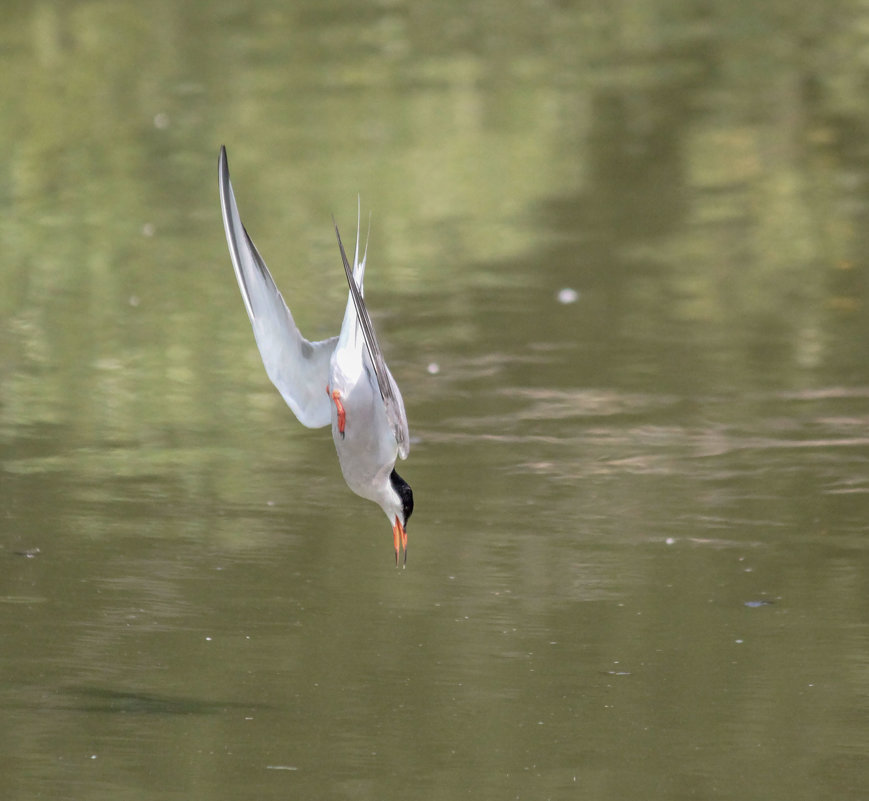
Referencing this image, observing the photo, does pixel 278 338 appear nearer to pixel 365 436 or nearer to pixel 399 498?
pixel 365 436

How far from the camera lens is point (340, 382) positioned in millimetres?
4355

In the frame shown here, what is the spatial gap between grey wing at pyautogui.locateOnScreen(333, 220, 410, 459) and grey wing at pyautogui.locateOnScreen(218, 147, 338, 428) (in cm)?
22

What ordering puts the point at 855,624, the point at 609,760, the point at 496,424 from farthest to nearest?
the point at 496,424 → the point at 855,624 → the point at 609,760

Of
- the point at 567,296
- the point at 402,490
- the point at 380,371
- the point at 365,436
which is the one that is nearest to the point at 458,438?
the point at 567,296

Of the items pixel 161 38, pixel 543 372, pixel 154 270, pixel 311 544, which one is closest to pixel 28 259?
pixel 154 270

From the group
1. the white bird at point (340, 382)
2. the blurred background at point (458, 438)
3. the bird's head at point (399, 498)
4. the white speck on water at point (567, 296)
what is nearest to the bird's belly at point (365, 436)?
the white bird at point (340, 382)

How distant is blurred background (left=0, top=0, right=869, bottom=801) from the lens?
4.54m

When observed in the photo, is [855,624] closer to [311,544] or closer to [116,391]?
[311,544]

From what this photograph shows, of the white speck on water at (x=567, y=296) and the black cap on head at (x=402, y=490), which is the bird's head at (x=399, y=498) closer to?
the black cap on head at (x=402, y=490)

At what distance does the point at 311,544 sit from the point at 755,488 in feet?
4.76

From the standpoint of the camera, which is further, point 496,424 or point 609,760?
point 496,424

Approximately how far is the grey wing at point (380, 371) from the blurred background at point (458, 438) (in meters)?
0.76

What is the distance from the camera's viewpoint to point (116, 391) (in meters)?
7.04

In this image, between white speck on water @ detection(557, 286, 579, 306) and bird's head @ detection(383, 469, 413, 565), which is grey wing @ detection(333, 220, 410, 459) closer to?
bird's head @ detection(383, 469, 413, 565)
